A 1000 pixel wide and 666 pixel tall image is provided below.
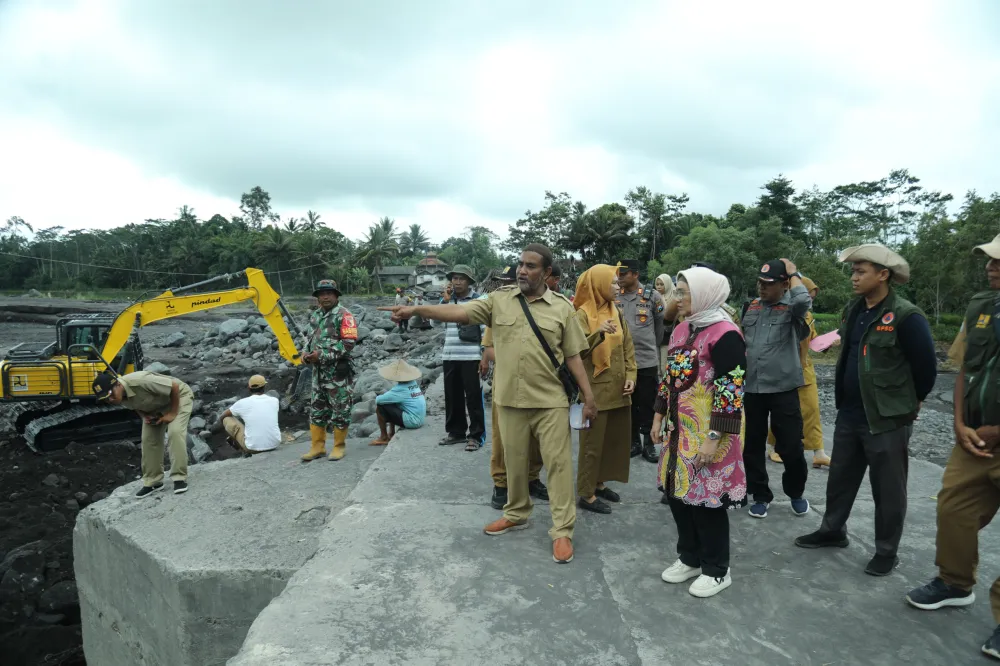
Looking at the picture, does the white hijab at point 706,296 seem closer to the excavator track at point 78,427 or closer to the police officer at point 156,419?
Answer: the police officer at point 156,419

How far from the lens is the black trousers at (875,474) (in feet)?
9.27

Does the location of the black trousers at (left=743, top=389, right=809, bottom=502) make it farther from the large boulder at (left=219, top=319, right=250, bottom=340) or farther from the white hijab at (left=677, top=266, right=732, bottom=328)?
the large boulder at (left=219, top=319, right=250, bottom=340)

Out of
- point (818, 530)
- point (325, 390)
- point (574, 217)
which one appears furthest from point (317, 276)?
point (818, 530)

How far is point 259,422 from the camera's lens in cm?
589

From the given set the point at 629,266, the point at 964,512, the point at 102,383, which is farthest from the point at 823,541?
the point at 102,383

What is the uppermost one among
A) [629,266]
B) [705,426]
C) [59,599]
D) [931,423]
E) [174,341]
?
[629,266]

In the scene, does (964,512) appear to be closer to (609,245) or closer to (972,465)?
(972,465)

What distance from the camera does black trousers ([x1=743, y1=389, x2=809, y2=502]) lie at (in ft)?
11.5

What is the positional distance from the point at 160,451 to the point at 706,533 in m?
4.46

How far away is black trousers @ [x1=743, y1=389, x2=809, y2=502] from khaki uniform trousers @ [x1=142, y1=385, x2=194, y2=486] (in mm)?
4388

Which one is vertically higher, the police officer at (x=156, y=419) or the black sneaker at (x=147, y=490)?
the police officer at (x=156, y=419)

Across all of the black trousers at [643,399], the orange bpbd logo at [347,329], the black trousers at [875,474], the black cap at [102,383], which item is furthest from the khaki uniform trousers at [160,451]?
the black cap at [102,383]

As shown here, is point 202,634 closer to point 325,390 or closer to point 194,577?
point 194,577

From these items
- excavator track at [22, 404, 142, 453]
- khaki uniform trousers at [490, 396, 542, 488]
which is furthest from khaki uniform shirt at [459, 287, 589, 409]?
excavator track at [22, 404, 142, 453]
